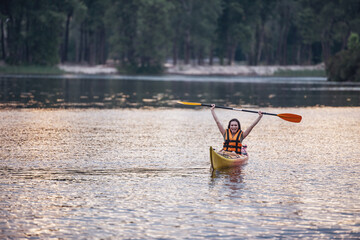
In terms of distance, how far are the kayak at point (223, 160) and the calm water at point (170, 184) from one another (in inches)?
11.6

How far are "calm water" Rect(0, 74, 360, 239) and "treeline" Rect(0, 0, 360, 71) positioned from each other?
83.4 meters

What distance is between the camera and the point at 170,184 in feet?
45.7

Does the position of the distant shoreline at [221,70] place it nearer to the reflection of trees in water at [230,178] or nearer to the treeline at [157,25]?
the treeline at [157,25]

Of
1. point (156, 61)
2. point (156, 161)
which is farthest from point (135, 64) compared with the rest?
point (156, 161)

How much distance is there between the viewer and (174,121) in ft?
96.3

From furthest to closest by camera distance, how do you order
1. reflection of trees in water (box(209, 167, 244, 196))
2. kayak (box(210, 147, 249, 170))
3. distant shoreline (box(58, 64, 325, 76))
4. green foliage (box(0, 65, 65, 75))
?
distant shoreline (box(58, 64, 325, 76)) < green foliage (box(0, 65, 65, 75)) < kayak (box(210, 147, 249, 170)) < reflection of trees in water (box(209, 167, 244, 196))

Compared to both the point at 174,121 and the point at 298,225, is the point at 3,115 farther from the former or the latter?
the point at 298,225

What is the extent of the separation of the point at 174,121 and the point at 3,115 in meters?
7.71

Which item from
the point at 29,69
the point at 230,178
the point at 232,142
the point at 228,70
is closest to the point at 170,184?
the point at 230,178

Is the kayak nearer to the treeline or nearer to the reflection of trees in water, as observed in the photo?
the reflection of trees in water

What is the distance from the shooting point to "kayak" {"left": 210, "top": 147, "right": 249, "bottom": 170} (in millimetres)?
15654

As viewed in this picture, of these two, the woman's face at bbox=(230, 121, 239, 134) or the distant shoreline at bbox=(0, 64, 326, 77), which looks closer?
the woman's face at bbox=(230, 121, 239, 134)

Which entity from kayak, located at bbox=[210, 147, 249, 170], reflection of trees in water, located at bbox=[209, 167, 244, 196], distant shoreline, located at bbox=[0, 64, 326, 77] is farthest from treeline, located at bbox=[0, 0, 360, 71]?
reflection of trees in water, located at bbox=[209, 167, 244, 196]

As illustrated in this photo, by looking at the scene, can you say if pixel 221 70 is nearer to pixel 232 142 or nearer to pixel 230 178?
pixel 232 142
